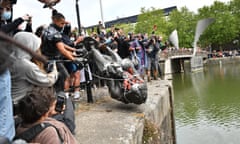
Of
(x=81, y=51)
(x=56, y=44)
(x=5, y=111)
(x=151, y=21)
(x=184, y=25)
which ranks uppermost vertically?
(x=151, y=21)

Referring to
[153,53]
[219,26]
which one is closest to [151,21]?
[219,26]

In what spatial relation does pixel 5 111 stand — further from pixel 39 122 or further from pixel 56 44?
pixel 56 44

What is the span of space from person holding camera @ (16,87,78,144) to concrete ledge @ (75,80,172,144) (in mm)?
1395

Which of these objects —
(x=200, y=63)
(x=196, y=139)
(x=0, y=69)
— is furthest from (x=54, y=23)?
(x=200, y=63)

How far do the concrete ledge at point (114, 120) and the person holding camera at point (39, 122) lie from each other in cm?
139

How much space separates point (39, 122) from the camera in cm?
185

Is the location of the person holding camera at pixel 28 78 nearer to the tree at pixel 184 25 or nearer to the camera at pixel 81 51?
the camera at pixel 81 51

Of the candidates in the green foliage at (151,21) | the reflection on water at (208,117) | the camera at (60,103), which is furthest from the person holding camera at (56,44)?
the green foliage at (151,21)

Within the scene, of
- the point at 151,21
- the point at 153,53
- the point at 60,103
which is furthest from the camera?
the point at 151,21

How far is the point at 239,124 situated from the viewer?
9.76 meters

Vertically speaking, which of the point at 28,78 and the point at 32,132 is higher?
the point at 28,78

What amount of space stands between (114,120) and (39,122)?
2334 millimetres

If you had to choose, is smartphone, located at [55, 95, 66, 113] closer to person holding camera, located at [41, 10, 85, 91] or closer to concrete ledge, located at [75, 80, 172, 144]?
concrete ledge, located at [75, 80, 172, 144]

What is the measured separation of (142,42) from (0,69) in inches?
315
